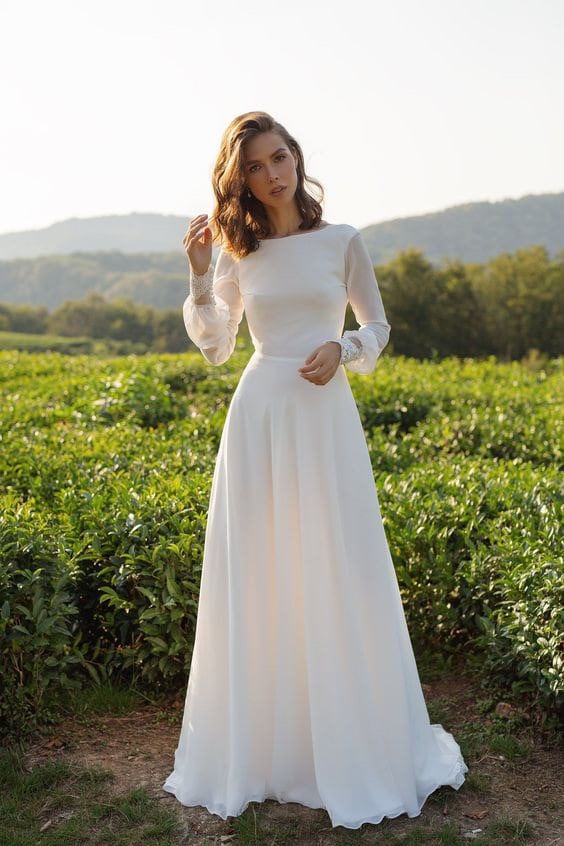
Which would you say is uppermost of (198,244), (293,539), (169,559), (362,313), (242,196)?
(242,196)

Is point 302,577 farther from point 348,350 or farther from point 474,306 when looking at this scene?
point 474,306

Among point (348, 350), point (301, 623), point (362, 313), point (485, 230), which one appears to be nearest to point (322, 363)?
point (348, 350)

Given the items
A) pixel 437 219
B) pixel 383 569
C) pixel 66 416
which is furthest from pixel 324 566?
pixel 437 219

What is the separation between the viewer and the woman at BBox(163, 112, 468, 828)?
2777 millimetres

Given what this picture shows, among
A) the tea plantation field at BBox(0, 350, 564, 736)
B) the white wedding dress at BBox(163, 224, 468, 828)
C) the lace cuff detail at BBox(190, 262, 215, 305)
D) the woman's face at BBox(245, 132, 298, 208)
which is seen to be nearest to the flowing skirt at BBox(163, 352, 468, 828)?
the white wedding dress at BBox(163, 224, 468, 828)

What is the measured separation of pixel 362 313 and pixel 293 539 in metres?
0.77

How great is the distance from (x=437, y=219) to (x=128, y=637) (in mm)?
69209

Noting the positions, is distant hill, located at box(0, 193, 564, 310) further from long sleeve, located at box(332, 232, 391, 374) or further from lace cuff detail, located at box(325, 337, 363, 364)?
lace cuff detail, located at box(325, 337, 363, 364)

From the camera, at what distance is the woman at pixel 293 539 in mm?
2777

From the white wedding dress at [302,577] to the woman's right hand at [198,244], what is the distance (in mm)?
136

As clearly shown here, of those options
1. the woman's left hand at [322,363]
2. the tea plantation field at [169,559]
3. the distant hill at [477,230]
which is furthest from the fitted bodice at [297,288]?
the distant hill at [477,230]

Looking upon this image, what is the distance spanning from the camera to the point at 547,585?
3.31 meters

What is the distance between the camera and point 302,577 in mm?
2838

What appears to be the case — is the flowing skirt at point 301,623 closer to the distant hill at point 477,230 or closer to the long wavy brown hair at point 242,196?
the long wavy brown hair at point 242,196
